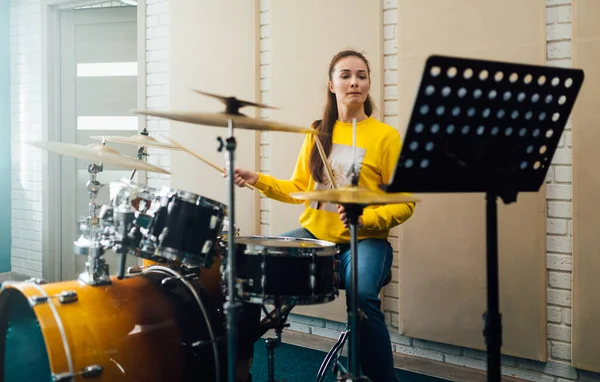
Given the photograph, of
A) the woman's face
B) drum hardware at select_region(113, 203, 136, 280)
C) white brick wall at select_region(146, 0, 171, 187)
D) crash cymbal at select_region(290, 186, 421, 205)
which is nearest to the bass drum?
drum hardware at select_region(113, 203, 136, 280)

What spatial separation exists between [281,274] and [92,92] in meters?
2.96

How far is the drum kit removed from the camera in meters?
1.58

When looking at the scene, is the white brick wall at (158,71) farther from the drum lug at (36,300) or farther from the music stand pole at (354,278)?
the music stand pole at (354,278)

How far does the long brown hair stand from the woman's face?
0.12 ft

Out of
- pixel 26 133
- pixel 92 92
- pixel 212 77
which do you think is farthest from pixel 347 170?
pixel 26 133

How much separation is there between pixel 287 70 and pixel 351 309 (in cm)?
162

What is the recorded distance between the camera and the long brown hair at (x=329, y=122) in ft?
7.74

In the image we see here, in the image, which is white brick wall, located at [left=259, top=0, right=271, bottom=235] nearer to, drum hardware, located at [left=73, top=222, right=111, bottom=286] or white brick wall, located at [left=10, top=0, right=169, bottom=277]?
drum hardware, located at [left=73, top=222, right=111, bottom=286]

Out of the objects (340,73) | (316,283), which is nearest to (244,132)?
(340,73)

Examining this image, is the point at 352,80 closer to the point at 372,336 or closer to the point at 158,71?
the point at 372,336

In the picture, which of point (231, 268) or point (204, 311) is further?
point (204, 311)

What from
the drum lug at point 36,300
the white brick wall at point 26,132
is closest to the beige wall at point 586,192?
the drum lug at point 36,300

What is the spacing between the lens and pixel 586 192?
84.4 inches

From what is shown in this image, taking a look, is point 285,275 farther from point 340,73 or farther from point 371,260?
point 340,73
